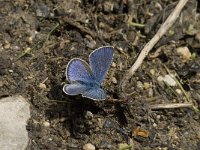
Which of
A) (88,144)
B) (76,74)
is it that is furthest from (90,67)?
(88,144)

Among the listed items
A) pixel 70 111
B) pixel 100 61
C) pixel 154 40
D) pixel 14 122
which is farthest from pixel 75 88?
pixel 154 40

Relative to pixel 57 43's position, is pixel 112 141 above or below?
below

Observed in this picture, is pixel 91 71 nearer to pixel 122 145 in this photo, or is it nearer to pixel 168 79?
pixel 122 145

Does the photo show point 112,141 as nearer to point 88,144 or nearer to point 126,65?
point 88,144

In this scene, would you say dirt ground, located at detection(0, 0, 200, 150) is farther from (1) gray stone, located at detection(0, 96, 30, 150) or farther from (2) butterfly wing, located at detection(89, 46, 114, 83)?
(2) butterfly wing, located at detection(89, 46, 114, 83)

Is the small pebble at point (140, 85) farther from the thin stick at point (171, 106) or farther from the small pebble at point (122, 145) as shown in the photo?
the small pebble at point (122, 145)

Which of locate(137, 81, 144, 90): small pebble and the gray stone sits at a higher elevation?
locate(137, 81, 144, 90): small pebble

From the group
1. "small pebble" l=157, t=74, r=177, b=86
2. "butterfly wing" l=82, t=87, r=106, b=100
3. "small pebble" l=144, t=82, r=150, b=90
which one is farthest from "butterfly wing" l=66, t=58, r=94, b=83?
"small pebble" l=157, t=74, r=177, b=86

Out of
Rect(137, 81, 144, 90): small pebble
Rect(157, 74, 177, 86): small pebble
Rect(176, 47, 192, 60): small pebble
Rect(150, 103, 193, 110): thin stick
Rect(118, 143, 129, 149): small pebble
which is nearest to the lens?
Rect(118, 143, 129, 149): small pebble
